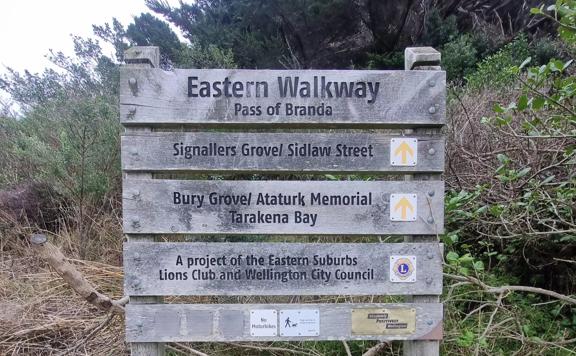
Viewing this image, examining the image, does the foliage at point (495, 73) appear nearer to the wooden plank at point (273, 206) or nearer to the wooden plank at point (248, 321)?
the wooden plank at point (273, 206)

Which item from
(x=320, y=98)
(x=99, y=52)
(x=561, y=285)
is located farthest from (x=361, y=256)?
(x=99, y=52)

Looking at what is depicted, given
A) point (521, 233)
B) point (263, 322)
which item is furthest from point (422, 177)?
point (521, 233)

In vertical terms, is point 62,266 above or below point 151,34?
below

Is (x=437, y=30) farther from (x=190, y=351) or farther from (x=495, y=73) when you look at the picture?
(x=190, y=351)

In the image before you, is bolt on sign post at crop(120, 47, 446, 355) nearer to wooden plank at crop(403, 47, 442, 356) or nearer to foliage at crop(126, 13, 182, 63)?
wooden plank at crop(403, 47, 442, 356)

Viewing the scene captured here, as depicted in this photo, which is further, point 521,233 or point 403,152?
point 521,233

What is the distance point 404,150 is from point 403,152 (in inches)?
0.4

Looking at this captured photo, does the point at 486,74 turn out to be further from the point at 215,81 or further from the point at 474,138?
the point at 215,81

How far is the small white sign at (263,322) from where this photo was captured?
2195mm

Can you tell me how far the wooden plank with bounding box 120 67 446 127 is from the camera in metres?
2.11

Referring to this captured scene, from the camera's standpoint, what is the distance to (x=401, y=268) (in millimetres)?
2172

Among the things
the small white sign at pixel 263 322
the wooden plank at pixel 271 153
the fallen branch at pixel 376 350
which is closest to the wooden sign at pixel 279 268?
the small white sign at pixel 263 322

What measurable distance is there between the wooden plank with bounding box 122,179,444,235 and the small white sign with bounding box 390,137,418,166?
10 cm

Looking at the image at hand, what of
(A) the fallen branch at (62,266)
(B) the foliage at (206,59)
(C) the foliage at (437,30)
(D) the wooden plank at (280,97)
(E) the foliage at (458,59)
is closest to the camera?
(D) the wooden plank at (280,97)
